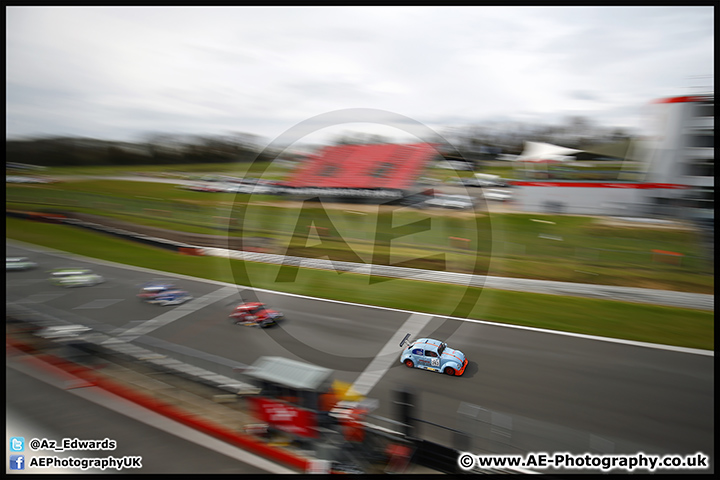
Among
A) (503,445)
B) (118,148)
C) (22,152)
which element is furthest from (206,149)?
(503,445)

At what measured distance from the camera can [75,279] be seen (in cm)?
1423

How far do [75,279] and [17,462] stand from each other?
10.5 m

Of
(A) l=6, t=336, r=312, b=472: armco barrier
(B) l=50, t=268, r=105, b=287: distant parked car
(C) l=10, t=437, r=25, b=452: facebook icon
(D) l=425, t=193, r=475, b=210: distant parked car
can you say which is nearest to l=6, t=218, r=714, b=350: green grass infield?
(B) l=50, t=268, r=105, b=287: distant parked car

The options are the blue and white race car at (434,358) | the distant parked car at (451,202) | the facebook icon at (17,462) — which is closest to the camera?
the facebook icon at (17,462)

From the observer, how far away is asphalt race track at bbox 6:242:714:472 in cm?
594

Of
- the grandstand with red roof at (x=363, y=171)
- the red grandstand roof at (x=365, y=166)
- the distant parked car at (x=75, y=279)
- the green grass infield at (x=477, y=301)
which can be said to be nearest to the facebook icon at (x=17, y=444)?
the green grass infield at (x=477, y=301)

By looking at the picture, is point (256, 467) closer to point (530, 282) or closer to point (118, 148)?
point (530, 282)

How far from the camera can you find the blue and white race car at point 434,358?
25.4 ft

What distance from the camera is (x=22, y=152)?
2377 centimetres

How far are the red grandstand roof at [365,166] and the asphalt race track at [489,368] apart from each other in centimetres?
1194

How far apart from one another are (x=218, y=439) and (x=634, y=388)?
8.02 meters

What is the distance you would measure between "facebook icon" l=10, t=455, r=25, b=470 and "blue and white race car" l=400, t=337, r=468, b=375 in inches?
267

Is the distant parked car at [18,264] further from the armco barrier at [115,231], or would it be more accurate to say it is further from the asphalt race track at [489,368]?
the armco barrier at [115,231]

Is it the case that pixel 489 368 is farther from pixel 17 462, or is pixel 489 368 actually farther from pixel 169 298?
pixel 169 298
